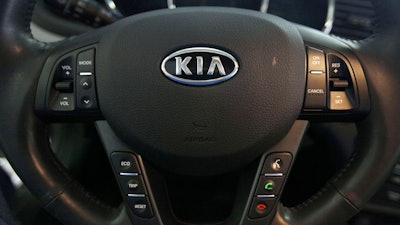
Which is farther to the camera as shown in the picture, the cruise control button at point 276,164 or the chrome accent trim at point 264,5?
the chrome accent trim at point 264,5

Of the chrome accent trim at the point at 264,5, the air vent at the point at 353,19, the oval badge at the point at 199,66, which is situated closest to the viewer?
the oval badge at the point at 199,66

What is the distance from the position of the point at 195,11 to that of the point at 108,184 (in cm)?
42

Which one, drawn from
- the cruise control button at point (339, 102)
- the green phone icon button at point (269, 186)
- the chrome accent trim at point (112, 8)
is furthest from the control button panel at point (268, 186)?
the chrome accent trim at point (112, 8)

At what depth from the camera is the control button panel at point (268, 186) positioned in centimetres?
76

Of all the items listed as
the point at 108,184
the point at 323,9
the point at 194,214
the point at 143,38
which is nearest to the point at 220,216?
the point at 194,214

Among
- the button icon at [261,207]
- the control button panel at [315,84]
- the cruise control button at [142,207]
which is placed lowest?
the cruise control button at [142,207]

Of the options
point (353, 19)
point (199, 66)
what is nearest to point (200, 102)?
point (199, 66)

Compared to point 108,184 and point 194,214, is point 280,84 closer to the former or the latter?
point 194,214

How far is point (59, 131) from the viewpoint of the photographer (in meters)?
1.14

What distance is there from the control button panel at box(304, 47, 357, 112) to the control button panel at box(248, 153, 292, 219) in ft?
0.30

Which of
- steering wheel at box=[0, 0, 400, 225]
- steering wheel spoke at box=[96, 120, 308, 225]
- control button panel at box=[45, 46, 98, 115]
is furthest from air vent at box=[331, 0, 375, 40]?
control button panel at box=[45, 46, 98, 115]

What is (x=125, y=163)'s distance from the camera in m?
0.77

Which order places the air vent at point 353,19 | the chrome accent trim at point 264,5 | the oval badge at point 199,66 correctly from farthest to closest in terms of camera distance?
the air vent at point 353,19 → the chrome accent trim at point 264,5 → the oval badge at point 199,66

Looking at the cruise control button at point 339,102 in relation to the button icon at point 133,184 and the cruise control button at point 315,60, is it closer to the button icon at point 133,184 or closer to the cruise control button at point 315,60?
the cruise control button at point 315,60
